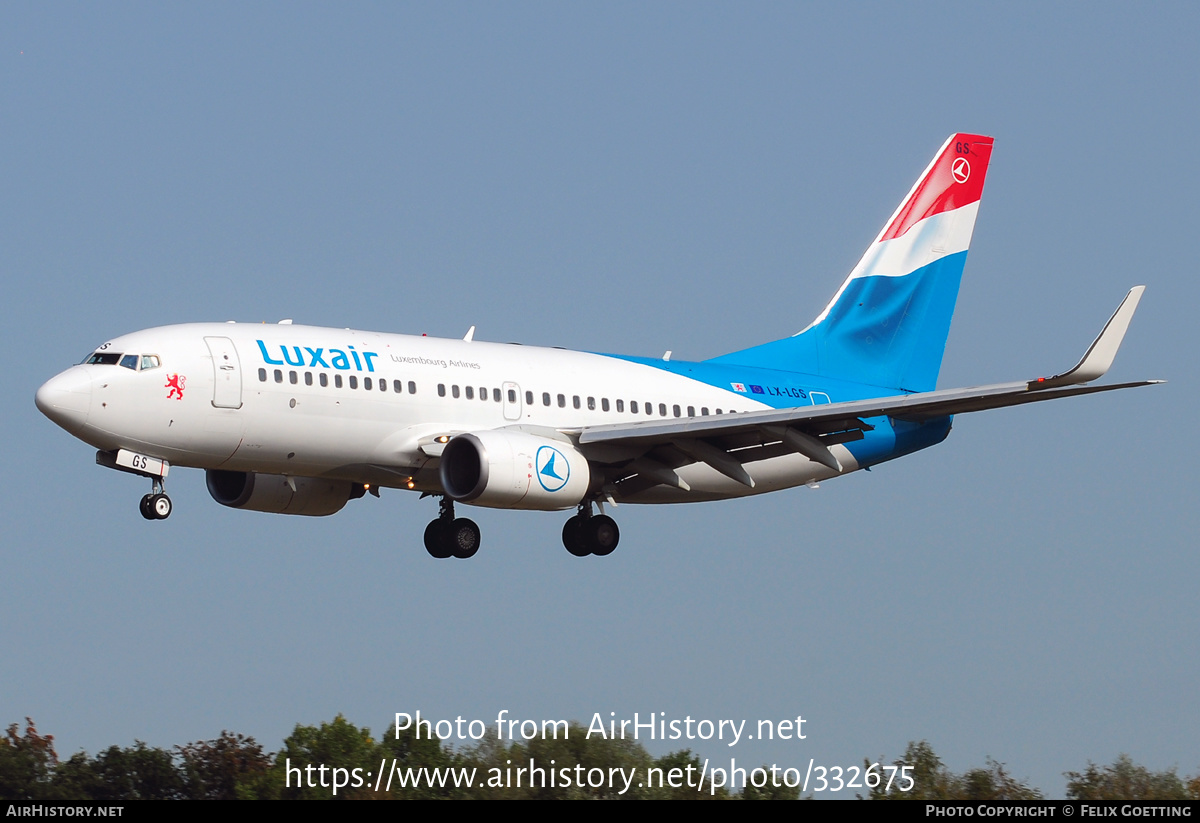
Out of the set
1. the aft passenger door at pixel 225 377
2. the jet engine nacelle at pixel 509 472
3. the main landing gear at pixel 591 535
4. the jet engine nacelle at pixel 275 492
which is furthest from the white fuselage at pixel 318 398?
the jet engine nacelle at pixel 275 492

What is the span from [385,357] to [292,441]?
291cm

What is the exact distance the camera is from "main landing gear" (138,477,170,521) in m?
39.6

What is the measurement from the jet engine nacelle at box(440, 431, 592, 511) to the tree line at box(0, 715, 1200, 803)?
20.8 feet

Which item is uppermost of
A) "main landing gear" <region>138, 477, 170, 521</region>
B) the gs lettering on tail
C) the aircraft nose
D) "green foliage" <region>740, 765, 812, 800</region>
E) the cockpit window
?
the gs lettering on tail

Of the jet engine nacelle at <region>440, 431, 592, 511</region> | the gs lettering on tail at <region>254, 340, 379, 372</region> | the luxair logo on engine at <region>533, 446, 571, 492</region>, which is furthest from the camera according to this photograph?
the luxair logo on engine at <region>533, 446, 571, 492</region>

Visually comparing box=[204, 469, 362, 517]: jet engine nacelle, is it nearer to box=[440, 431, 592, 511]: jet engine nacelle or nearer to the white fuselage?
the white fuselage

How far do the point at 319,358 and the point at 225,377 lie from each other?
2.15 metres

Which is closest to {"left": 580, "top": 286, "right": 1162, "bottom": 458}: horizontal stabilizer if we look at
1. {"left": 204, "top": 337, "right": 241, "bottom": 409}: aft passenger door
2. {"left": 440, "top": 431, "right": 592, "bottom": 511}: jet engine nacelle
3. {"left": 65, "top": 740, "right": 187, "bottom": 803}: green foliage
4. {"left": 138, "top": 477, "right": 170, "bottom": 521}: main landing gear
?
{"left": 440, "top": 431, "right": 592, "bottom": 511}: jet engine nacelle

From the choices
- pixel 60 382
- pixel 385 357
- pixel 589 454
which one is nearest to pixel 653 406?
pixel 589 454

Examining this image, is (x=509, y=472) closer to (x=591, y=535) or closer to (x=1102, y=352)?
(x=591, y=535)

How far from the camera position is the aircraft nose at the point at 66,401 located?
3828cm

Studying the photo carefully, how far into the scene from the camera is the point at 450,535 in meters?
45.3

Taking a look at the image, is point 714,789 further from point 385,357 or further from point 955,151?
point 955,151


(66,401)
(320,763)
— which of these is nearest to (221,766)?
(320,763)
